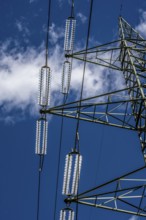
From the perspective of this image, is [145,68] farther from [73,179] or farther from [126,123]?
[73,179]

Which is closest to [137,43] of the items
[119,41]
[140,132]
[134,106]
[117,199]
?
[119,41]

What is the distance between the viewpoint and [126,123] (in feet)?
53.0

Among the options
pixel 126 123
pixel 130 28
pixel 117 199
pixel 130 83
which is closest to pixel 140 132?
pixel 126 123

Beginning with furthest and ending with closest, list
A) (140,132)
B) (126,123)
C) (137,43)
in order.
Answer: (137,43) < (126,123) < (140,132)

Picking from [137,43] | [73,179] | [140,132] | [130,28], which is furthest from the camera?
[130,28]

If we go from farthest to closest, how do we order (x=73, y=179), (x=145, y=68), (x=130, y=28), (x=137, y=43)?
(x=130, y=28) → (x=137, y=43) → (x=145, y=68) → (x=73, y=179)

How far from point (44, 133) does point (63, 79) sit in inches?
107

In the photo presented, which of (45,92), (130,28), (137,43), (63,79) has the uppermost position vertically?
(130,28)

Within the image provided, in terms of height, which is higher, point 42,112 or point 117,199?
point 42,112

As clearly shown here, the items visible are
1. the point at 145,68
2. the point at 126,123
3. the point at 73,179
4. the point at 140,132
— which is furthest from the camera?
the point at 145,68

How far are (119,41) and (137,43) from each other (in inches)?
42.1

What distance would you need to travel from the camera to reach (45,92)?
49.0 ft

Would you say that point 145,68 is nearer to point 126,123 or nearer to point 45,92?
point 126,123

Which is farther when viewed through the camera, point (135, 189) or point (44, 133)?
point (44, 133)
